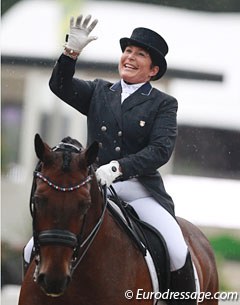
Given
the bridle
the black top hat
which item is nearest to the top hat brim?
the black top hat

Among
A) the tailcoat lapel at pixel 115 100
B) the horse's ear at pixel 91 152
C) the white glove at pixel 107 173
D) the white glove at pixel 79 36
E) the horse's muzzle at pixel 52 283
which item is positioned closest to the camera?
the horse's muzzle at pixel 52 283

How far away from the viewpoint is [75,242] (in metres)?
4.32

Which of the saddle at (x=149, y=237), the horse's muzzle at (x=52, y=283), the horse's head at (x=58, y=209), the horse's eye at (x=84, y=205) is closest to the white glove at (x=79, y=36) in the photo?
the horse's head at (x=58, y=209)

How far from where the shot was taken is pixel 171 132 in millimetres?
5082

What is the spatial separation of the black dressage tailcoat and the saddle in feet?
0.58

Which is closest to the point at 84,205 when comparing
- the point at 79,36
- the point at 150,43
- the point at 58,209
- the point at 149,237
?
the point at 58,209

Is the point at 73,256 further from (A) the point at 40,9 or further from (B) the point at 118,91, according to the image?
(A) the point at 40,9

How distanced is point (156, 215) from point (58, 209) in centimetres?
101

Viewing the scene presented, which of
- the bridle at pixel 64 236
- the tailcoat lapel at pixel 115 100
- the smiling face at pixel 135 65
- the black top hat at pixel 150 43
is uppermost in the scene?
the black top hat at pixel 150 43

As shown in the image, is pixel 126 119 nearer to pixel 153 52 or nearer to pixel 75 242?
pixel 153 52

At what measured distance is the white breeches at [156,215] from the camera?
5148mm

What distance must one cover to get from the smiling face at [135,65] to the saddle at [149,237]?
581mm

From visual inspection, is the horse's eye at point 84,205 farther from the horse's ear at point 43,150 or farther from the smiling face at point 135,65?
the smiling face at point 135,65

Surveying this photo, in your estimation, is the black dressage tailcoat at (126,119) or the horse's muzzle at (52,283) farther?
the black dressage tailcoat at (126,119)
